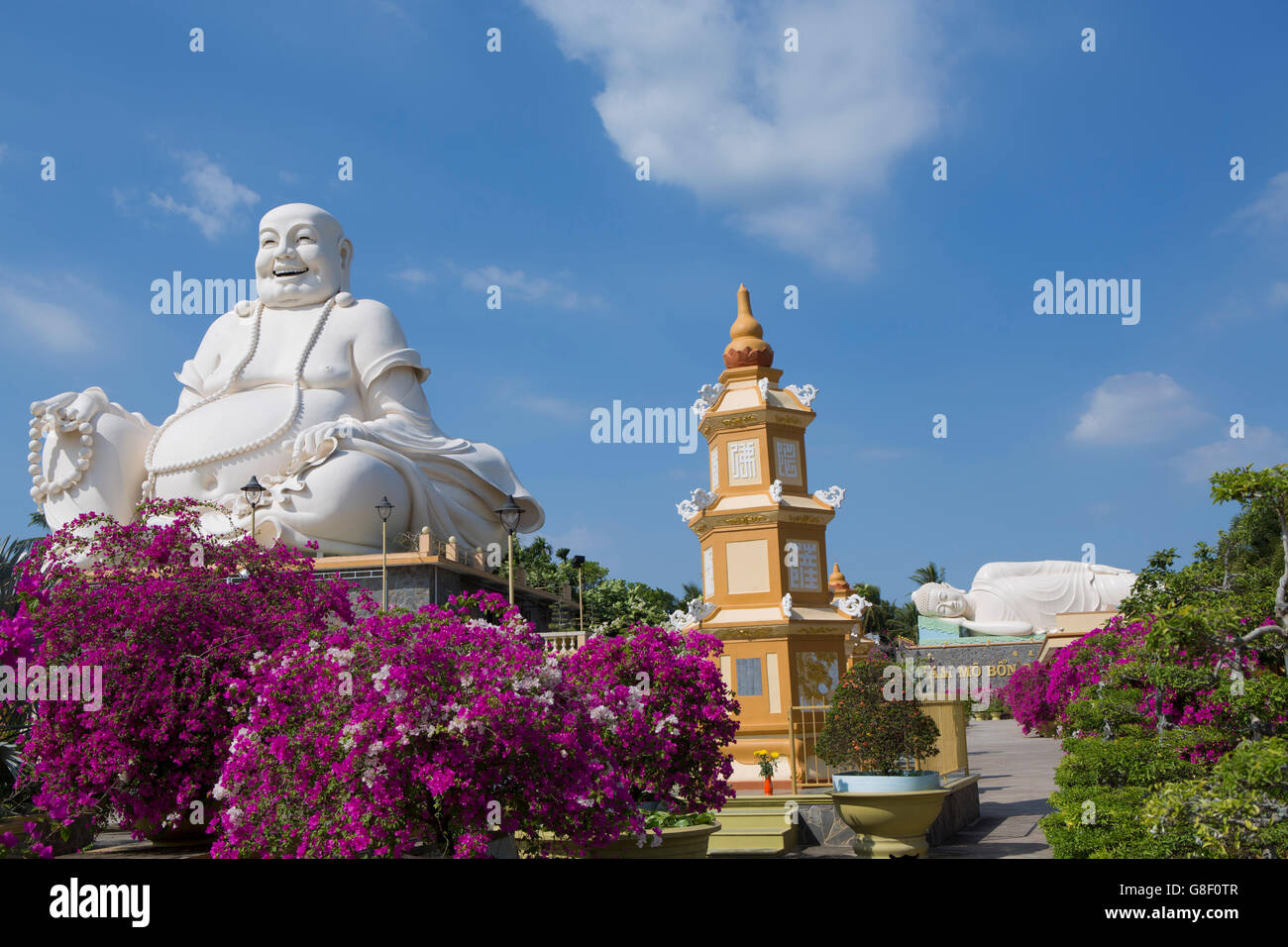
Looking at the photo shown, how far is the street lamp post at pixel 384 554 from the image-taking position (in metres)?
13.7

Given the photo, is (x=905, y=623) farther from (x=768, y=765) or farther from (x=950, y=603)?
(x=768, y=765)

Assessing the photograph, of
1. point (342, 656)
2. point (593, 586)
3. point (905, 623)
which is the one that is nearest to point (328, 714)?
point (342, 656)

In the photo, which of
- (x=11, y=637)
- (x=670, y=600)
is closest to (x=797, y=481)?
(x=11, y=637)

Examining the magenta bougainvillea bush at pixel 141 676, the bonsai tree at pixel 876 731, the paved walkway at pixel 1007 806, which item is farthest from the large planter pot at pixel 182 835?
the bonsai tree at pixel 876 731

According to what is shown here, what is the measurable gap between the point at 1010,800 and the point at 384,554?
336 inches

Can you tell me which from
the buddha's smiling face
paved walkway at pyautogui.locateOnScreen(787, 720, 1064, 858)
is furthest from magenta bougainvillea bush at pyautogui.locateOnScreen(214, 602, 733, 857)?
the buddha's smiling face

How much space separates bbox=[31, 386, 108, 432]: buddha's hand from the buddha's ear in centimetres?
443

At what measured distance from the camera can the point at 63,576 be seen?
8234 mm

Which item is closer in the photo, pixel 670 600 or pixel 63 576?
pixel 63 576

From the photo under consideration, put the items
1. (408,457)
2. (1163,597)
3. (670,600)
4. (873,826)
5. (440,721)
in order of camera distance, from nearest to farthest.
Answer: (440,721)
(1163,597)
(873,826)
(408,457)
(670,600)

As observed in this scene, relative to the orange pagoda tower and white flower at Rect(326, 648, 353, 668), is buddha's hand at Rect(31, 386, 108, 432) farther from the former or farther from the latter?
white flower at Rect(326, 648, 353, 668)
